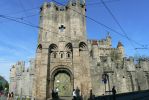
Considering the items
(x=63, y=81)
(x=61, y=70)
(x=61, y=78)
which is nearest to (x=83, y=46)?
(x=61, y=70)

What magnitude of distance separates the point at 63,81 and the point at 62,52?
11.5 feet

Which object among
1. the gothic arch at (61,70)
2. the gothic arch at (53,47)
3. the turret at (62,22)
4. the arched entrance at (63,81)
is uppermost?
the turret at (62,22)

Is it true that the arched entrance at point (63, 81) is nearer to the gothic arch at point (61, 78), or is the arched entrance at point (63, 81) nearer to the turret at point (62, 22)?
the gothic arch at point (61, 78)

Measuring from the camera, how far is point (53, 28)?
25.4 meters

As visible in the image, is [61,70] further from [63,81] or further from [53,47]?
[53,47]

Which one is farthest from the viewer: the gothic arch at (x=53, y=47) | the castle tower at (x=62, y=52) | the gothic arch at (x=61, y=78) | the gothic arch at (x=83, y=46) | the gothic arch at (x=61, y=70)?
the gothic arch at (x=83, y=46)

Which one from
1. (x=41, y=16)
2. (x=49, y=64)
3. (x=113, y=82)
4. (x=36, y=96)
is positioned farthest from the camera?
(x=113, y=82)

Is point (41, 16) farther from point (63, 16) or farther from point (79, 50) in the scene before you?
point (79, 50)

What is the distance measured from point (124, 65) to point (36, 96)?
53.5ft

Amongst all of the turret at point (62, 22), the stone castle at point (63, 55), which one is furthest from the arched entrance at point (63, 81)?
the turret at point (62, 22)

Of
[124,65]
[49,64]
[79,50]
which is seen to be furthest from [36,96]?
[124,65]

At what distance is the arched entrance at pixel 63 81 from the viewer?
23.7 metres

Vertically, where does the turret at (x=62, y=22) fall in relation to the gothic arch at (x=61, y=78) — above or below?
above

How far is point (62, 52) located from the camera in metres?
24.7
